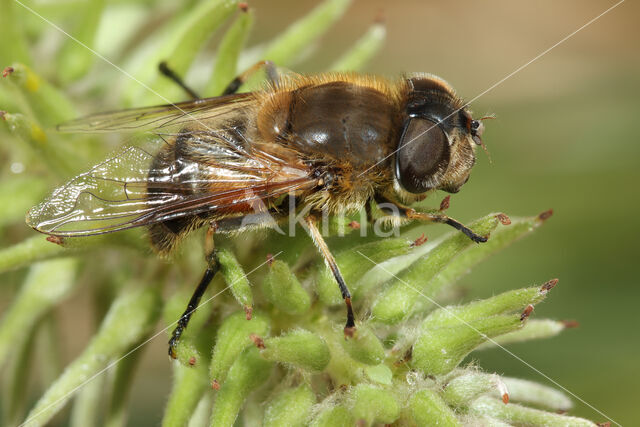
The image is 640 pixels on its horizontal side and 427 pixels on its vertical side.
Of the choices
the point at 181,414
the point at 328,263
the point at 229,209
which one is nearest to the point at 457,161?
the point at 328,263

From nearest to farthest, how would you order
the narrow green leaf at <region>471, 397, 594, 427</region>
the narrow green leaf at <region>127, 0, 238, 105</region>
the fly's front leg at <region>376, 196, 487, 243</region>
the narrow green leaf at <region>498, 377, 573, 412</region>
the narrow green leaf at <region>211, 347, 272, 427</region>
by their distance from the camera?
the narrow green leaf at <region>471, 397, 594, 427</region>, the narrow green leaf at <region>211, 347, 272, 427</region>, the narrow green leaf at <region>498, 377, 573, 412</region>, the fly's front leg at <region>376, 196, 487, 243</region>, the narrow green leaf at <region>127, 0, 238, 105</region>

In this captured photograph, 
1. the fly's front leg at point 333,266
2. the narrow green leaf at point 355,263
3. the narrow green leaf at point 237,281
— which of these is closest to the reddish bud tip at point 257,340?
the narrow green leaf at point 237,281

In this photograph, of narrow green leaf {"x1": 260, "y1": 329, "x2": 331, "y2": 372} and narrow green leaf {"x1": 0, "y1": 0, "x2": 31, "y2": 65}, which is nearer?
narrow green leaf {"x1": 260, "y1": 329, "x2": 331, "y2": 372}

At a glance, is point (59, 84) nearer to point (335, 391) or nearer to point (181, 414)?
point (181, 414)

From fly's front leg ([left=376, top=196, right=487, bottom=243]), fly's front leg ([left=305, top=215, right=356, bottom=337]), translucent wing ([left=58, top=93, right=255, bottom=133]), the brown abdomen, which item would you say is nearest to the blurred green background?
translucent wing ([left=58, top=93, right=255, bottom=133])

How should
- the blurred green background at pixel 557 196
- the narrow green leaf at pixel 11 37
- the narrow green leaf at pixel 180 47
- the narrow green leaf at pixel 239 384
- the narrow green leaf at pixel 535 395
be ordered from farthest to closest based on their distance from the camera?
1. the blurred green background at pixel 557 196
2. the narrow green leaf at pixel 180 47
3. the narrow green leaf at pixel 11 37
4. the narrow green leaf at pixel 535 395
5. the narrow green leaf at pixel 239 384

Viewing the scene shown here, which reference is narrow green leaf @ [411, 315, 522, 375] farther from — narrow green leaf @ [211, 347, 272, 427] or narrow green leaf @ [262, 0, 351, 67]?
narrow green leaf @ [262, 0, 351, 67]

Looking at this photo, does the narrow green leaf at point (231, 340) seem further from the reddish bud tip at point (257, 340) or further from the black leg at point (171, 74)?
the black leg at point (171, 74)

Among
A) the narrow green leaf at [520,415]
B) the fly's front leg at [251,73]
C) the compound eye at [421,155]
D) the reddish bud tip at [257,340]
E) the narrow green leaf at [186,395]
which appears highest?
the fly's front leg at [251,73]
